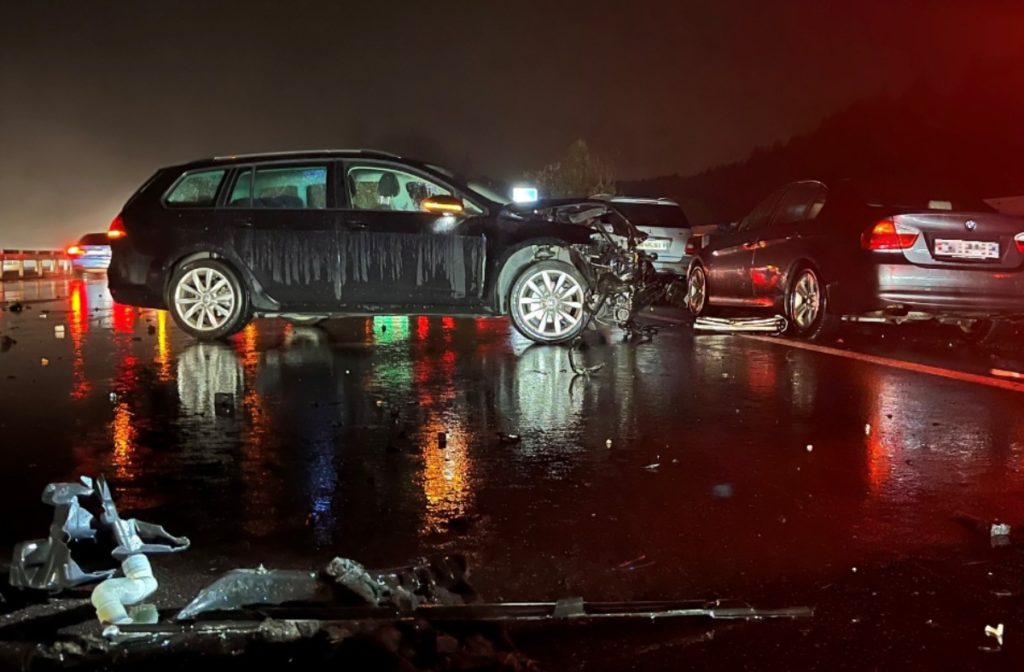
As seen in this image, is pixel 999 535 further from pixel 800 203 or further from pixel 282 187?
pixel 282 187

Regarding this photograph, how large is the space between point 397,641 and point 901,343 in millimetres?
8244

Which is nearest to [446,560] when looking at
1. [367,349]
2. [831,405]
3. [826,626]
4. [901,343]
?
[826,626]

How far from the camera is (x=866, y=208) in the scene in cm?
877

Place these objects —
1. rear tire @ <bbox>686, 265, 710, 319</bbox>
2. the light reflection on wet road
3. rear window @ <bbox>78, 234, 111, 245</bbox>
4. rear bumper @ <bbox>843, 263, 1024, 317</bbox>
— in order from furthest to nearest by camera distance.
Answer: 1. rear window @ <bbox>78, 234, 111, 245</bbox>
2. rear tire @ <bbox>686, 265, 710, 319</bbox>
3. rear bumper @ <bbox>843, 263, 1024, 317</bbox>
4. the light reflection on wet road

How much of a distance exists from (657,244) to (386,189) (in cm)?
682

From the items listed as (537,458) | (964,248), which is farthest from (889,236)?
(537,458)

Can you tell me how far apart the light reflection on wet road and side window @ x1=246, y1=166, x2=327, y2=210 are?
175 centimetres

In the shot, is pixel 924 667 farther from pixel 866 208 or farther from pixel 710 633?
pixel 866 208

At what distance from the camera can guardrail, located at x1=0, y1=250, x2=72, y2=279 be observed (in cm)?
3008

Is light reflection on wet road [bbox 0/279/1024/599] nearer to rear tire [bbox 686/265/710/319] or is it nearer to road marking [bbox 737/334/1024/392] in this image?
road marking [bbox 737/334/1024/392]

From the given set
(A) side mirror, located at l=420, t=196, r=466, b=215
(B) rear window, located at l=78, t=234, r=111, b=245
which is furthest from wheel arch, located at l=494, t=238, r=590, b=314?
(B) rear window, located at l=78, t=234, r=111, b=245

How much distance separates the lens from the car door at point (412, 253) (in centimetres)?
891

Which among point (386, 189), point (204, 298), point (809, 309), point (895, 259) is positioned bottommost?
point (809, 309)

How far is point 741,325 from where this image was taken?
1095 centimetres
